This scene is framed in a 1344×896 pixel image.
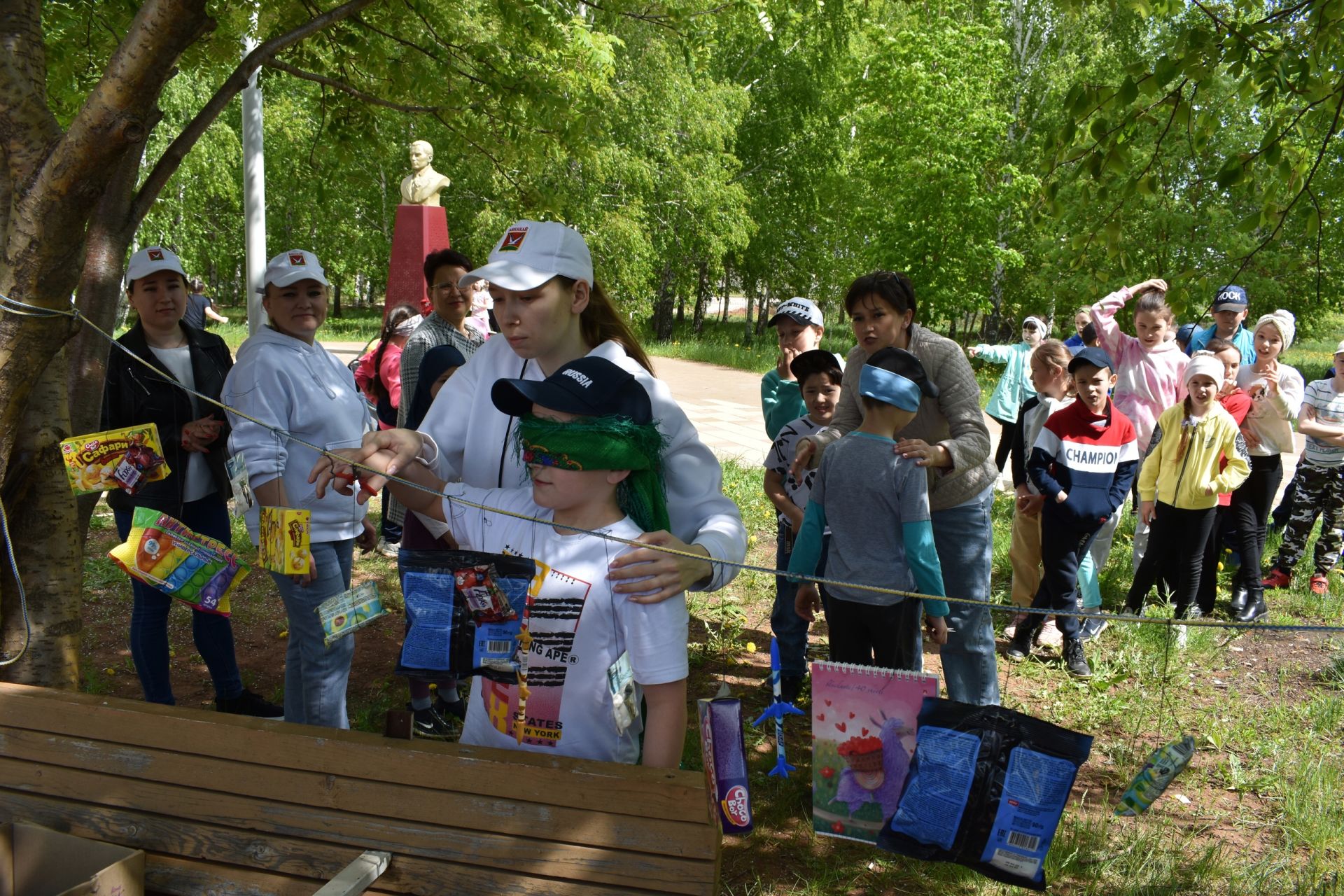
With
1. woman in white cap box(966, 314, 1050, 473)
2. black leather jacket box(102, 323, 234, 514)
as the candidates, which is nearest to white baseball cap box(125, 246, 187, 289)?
black leather jacket box(102, 323, 234, 514)

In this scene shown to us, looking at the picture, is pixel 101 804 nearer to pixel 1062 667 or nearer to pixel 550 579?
pixel 550 579

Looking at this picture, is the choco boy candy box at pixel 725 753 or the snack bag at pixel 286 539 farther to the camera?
the snack bag at pixel 286 539

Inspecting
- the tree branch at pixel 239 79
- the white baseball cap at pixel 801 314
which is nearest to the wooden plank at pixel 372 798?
the tree branch at pixel 239 79

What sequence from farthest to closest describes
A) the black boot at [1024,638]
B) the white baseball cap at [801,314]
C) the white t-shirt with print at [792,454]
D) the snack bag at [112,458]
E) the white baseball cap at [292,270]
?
the black boot at [1024,638]
the white baseball cap at [801,314]
the white t-shirt with print at [792,454]
the white baseball cap at [292,270]
the snack bag at [112,458]

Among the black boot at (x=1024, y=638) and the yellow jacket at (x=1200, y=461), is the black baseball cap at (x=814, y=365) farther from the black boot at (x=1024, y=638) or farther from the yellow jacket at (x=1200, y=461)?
the yellow jacket at (x=1200, y=461)

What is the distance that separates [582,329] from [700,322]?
32633 millimetres

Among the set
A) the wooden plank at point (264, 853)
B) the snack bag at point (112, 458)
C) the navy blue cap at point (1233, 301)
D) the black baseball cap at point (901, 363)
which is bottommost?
the wooden plank at point (264, 853)

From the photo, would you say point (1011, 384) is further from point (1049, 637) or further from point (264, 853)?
point (264, 853)

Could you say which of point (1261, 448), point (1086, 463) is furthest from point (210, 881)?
point (1261, 448)

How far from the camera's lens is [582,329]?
8.25 feet

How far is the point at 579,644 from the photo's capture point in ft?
6.88

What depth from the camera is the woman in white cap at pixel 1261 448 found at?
615 centimetres

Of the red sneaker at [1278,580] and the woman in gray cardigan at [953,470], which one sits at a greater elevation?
the woman in gray cardigan at [953,470]

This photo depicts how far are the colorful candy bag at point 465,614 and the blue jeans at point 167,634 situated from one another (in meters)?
2.24
